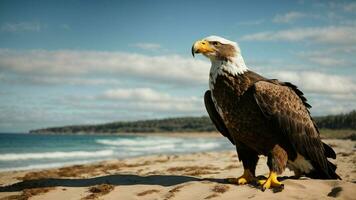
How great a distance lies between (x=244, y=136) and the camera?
675 cm

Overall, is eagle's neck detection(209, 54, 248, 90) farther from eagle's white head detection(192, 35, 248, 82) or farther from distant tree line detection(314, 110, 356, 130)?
distant tree line detection(314, 110, 356, 130)

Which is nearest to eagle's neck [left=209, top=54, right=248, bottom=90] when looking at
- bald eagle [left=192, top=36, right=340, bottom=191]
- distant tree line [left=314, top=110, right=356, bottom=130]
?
bald eagle [left=192, top=36, right=340, bottom=191]

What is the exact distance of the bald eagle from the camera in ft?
21.5

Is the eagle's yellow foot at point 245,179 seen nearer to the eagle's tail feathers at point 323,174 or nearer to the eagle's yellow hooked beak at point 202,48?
the eagle's tail feathers at point 323,174

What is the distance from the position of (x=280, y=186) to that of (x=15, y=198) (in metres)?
5.15

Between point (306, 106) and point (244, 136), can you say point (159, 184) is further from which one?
point (306, 106)

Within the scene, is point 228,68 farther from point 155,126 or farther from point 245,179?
point 155,126

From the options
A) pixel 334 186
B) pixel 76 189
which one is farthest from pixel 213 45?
pixel 76 189

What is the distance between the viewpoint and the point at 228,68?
6.74m

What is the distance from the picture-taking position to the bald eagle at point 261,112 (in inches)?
258

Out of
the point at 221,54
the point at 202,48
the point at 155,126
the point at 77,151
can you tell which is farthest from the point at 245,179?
the point at 155,126

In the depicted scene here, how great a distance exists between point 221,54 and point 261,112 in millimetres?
1244

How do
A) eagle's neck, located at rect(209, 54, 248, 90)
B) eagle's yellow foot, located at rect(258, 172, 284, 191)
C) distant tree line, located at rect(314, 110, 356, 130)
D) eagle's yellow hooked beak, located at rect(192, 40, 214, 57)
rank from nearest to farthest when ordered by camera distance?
eagle's yellow foot, located at rect(258, 172, 284, 191), eagle's neck, located at rect(209, 54, 248, 90), eagle's yellow hooked beak, located at rect(192, 40, 214, 57), distant tree line, located at rect(314, 110, 356, 130)

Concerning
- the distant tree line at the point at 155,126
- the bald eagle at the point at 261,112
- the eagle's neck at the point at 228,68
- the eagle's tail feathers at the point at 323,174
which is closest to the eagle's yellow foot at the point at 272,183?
the bald eagle at the point at 261,112
